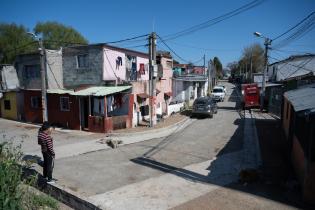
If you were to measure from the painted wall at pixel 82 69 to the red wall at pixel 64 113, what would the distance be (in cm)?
179

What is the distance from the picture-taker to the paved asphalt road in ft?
29.9

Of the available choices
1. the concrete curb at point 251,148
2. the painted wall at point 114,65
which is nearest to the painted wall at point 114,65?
the painted wall at point 114,65

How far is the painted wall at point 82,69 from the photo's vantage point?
19.4m

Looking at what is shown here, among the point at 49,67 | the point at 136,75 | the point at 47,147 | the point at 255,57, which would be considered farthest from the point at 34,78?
the point at 255,57

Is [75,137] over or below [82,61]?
below

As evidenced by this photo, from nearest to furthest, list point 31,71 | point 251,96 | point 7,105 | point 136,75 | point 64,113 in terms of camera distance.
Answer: point 64,113
point 31,71
point 136,75
point 7,105
point 251,96

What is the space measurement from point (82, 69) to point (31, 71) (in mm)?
5601

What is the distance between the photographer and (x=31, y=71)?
22.8 meters

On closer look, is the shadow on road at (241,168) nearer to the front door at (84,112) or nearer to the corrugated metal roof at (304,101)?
the corrugated metal roof at (304,101)

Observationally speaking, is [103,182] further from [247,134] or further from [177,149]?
[247,134]

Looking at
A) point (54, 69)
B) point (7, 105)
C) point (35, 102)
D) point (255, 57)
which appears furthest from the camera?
point (255, 57)

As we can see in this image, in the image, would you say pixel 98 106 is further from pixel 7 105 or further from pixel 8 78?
pixel 8 78

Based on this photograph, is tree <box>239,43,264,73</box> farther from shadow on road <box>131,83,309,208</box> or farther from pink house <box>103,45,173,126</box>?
shadow on road <box>131,83,309,208</box>

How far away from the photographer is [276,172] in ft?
31.5
